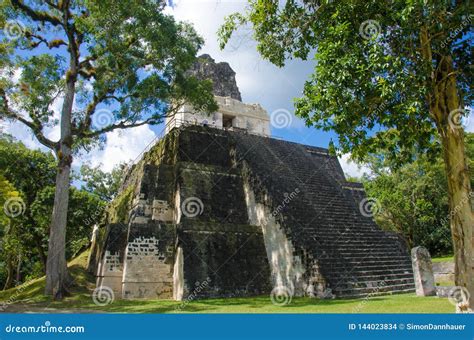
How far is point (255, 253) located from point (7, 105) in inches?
379

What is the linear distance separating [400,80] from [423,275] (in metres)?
5.55

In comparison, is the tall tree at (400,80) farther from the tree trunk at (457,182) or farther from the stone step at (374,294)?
the stone step at (374,294)

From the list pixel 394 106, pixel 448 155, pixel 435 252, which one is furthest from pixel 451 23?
pixel 435 252

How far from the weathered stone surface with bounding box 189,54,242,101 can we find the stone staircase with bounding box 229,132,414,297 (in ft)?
26.0

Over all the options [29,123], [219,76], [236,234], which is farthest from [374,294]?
[219,76]

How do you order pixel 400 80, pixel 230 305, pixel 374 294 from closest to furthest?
pixel 400 80
pixel 230 305
pixel 374 294

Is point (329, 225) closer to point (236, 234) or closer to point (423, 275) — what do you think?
point (236, 234)

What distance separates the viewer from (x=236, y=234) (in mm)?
12555

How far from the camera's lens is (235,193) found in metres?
14.3

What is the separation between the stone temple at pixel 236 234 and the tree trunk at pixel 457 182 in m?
4.18

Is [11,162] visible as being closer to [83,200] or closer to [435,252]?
[83,200]

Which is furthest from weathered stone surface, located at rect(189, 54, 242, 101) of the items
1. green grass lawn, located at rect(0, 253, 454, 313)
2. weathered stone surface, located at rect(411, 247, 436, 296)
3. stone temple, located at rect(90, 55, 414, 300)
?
weathered stone surface, located at rect(411, 247, 436, 296)

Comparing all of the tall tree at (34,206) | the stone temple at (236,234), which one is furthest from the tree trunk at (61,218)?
the tall tree at (34,206)

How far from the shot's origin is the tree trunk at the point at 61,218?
11.2 metres
